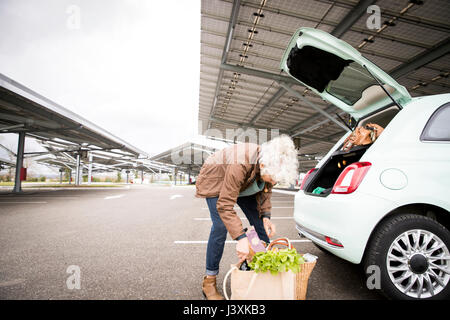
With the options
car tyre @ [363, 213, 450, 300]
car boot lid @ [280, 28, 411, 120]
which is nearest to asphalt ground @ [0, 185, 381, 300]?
car tyre @ [363, 213, 450, 300]

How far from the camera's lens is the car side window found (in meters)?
1.85

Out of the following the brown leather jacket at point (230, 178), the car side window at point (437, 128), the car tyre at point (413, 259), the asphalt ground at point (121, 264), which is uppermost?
the car side window at point (437, 128)

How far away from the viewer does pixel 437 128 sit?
1.88m

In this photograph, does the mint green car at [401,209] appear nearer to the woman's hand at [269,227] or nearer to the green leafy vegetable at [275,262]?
the woman's hand at [269,227]

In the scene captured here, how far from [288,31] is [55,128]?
51.0 ft

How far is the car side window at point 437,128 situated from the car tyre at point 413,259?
69 cm

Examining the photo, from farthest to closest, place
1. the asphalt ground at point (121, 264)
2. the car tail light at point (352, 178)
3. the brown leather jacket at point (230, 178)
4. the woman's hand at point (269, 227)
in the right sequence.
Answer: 1. the woman's hand at point (269, 227)
2. the asphalt ground at point (121, 264)
3. the car tail light at point (352, 178)
4. the brown leather jacket at point (230, 178)

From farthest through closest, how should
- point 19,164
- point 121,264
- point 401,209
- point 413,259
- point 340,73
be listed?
point 19,164 < point 340,73 < point 121,264 < point 401,209 < point 413,259

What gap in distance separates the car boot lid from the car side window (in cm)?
40

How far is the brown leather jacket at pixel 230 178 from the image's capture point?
1669mm

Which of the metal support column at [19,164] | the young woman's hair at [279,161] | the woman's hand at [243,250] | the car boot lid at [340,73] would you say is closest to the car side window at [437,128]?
the car boot lid at [340,73]

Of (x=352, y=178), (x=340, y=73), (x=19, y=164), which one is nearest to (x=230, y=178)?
(x=352, y=178)

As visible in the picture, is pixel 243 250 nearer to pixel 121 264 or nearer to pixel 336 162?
pixel 121 264

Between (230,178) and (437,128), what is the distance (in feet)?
5.95
